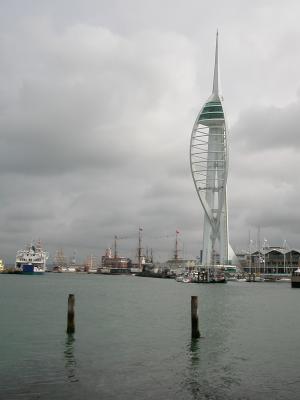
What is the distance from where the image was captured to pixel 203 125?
15662 cm

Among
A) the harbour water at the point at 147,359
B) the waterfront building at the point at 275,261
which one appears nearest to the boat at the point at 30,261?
the waterfront building at the point at 275,261

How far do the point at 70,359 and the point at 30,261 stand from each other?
550 feet

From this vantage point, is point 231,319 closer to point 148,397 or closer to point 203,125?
point 148,397

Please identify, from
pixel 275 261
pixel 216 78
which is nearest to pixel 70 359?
pixel 216 78

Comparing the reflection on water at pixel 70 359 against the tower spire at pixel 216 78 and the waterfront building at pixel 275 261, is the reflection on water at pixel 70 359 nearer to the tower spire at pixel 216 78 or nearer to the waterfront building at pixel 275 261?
the tower spire at pixel 216 78

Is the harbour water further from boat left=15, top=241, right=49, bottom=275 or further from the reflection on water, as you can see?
boat left=15, top=241, right=49, bottom=275

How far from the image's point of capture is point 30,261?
608 feet

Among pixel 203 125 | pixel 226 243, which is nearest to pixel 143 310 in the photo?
Result: pixel 226 243

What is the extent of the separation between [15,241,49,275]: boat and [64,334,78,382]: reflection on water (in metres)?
156

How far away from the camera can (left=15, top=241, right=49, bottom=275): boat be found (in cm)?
18038

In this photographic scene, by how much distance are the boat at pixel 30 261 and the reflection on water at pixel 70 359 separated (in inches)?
6149

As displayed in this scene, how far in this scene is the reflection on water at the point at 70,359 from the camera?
1936 cm

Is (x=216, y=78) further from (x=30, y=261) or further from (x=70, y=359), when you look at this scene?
(x=70, y=359)

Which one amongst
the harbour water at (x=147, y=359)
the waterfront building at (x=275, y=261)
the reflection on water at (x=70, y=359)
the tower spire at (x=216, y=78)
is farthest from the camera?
the waterfront building at (x=275, y=261)
